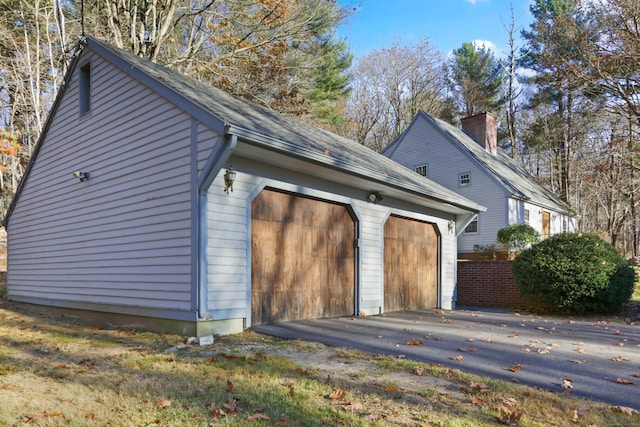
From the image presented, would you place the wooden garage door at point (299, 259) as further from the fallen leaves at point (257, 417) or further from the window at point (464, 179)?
the window at point (464, 179)

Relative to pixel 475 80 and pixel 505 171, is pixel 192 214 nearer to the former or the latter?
pixel 505 171

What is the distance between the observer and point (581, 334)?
307 inches

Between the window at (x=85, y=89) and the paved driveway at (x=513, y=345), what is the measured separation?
5996 mm

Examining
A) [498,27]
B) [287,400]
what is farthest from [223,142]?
[498,27]

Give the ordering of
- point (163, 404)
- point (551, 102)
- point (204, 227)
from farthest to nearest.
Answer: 1. point (551, 102)
2. point (204, 227)
3. point (163, 404)

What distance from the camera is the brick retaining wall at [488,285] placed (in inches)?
553

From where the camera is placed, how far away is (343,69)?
1070 inches

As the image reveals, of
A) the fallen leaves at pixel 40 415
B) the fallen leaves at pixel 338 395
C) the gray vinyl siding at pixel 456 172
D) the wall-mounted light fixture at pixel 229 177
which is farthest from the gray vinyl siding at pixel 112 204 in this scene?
the gray vinyl siding at pixel 456 172

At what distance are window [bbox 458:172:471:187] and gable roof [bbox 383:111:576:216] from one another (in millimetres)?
921

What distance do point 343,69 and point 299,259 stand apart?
837 inches

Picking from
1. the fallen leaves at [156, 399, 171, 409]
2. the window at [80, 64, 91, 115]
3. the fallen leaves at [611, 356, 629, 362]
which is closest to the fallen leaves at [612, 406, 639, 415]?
the fallen leaves at [611, 356, 629, 362]

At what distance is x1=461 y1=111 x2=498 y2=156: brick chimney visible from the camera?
2445cm

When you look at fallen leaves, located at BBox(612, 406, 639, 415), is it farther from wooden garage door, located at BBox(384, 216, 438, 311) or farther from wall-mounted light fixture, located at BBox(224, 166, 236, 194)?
wooden garage door, located at BBox(384, 216, 438, 311)

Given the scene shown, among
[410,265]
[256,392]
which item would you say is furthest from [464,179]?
[256,392]
